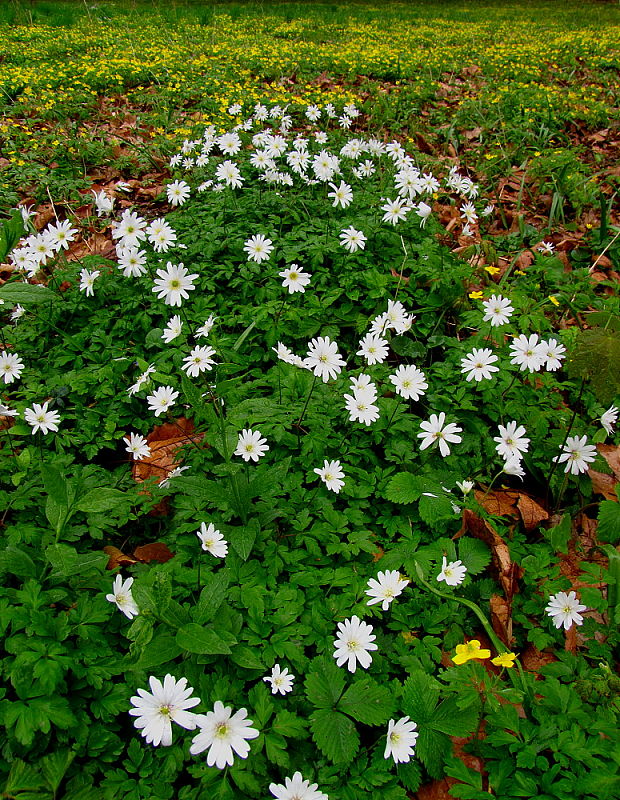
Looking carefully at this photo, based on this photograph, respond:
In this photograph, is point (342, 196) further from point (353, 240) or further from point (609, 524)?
point (609, 524)

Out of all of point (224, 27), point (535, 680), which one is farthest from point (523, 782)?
point (224, 27)

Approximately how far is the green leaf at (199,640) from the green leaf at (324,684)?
33 centimetres

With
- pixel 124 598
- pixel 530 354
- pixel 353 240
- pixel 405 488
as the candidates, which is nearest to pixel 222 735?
pixel 124 598

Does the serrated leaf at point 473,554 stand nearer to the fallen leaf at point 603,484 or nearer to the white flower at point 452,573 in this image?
the white flower at point 452,573

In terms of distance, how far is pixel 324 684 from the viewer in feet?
5.75

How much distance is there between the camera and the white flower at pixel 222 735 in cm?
147

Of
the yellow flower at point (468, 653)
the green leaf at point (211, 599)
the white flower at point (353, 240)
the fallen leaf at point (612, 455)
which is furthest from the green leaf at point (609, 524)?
the white flower at point (353, 240)

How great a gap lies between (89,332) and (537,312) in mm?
2884

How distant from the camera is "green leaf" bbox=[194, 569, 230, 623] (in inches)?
69.7

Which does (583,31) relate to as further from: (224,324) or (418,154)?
(224,324)

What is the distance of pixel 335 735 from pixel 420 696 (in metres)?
0.33

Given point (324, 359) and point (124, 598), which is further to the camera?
point (324, 359)

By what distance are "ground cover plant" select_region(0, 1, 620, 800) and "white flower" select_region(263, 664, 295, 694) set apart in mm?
15

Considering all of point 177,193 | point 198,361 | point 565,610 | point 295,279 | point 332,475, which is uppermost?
point 177,193
